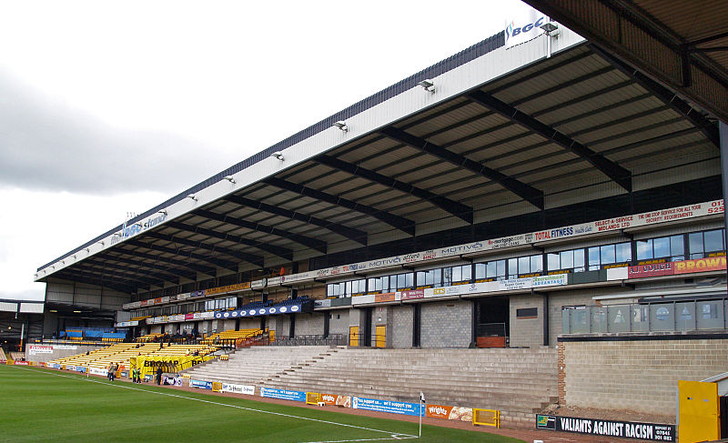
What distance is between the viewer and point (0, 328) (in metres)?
98.8

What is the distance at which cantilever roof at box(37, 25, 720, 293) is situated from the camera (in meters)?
27.8

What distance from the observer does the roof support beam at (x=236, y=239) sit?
58316 mm

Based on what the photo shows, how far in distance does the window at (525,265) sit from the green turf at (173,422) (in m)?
17.3

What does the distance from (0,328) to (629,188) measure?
96207 millimetres

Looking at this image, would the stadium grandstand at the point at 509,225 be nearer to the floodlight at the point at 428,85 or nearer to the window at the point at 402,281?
the floodlight at the point at 428,85

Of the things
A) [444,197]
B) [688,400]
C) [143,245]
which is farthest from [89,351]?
[688,400]

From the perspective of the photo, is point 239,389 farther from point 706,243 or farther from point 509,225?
point 706,243

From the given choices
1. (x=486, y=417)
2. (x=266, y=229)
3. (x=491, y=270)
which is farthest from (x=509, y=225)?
(x=266, y=229)

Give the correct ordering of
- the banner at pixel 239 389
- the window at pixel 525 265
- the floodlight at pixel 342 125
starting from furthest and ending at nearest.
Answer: the window at pixel 525 265, the banner at pixel 239 389, the floodlight at pixel 342 125

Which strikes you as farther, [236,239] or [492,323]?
[236,239]

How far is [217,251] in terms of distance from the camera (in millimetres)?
66938

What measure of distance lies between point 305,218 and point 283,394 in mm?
18173

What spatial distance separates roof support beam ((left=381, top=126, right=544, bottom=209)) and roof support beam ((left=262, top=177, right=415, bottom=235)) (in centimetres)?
1107

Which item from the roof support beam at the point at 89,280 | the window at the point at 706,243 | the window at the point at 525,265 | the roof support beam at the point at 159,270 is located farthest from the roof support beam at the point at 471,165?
the roof support beam at the point at 89,280
